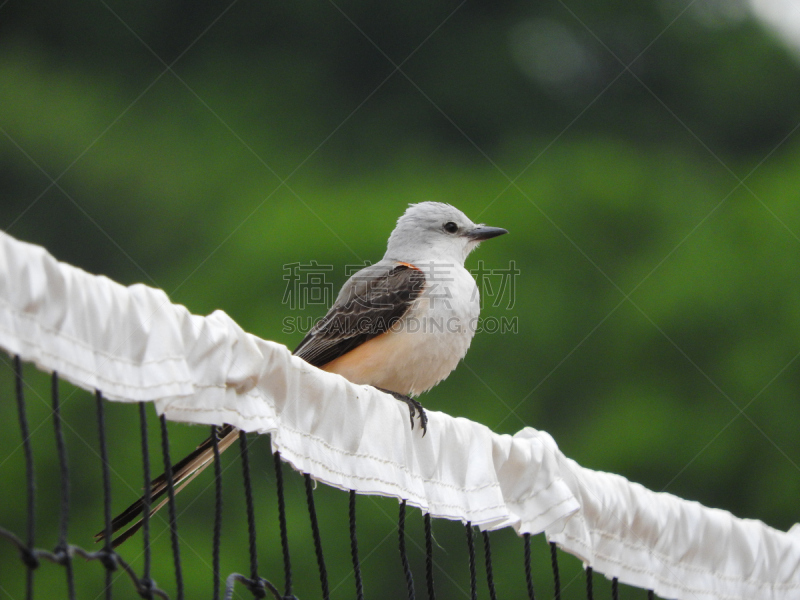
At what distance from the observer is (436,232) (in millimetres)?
4809

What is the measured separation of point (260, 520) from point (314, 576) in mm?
747

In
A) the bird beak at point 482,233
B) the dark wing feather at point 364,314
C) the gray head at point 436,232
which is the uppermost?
the bird beak at point 482,233

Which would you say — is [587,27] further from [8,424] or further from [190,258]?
[8,424]

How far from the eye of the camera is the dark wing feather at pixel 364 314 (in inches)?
155

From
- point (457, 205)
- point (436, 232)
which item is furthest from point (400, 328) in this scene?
point (457, 205)

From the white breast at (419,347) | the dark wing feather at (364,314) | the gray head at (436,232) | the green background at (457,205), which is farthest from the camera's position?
the green background at (457,205)

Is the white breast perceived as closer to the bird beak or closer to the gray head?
the gray head

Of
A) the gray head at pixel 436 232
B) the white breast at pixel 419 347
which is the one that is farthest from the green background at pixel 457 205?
the white breast at pixel 419 347

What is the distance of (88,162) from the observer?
7516mm

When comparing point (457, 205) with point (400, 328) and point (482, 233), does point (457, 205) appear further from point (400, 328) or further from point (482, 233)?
point (400, 328)

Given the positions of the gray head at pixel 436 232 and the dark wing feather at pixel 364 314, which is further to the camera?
the gray head at pixel 436 232

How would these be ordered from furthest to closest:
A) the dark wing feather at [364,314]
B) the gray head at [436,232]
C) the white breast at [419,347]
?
1. the gray head at [436,232]
2. the dark wing feather at [364,314]
3. the white breast at [419,347]

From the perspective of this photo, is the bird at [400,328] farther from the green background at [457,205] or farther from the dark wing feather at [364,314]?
the green background at [457,205]

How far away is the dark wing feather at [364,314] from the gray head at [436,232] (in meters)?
0.49
